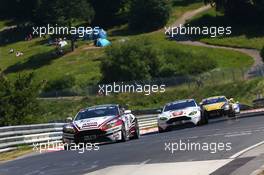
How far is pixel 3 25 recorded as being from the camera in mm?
136625

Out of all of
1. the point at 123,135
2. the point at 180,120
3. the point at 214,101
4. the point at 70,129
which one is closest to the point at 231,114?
the point at 214,101

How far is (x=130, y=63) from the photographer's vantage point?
85812 millimetres

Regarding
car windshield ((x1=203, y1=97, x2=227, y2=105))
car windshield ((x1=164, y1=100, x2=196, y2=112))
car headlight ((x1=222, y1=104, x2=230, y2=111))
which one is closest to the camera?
car windshield ((x1=164, y1=100, x2=196, y2=112))

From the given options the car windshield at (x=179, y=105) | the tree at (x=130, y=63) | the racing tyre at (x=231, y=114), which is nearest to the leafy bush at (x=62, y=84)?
the tree at (x=130, y=63)

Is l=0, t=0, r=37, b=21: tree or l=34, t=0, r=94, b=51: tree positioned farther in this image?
l=0, t=0, r=37, b=21: tree

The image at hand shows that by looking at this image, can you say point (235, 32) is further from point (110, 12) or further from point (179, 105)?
point (179, 105)

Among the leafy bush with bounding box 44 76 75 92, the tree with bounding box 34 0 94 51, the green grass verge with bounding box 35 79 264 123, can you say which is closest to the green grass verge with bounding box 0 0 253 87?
the leafy bush with bounding box 44 76 75 92

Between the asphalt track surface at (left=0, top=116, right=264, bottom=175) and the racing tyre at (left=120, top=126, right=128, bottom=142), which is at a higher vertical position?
the racing tyre at (left=120, top=126, right=128, bottom=142)

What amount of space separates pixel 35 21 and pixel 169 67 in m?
40.9

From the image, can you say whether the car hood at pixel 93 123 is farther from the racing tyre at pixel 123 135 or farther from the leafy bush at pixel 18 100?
the leafy bush at pixel 18 100

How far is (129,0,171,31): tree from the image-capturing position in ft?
354

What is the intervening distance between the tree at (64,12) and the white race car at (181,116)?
77865 mm

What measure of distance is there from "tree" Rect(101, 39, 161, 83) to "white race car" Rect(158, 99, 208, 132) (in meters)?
53.9

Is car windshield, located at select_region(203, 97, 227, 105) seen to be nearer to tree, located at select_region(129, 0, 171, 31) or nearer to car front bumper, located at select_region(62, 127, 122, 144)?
car front bumper, located at select_region(62, 127, 122, 144)
